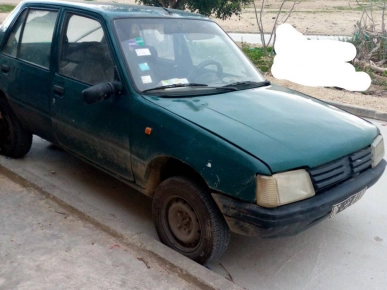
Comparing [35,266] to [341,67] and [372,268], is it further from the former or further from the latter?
[341,67]

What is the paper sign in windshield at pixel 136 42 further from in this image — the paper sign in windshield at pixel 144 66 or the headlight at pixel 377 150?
the headlight at pixel 377 150

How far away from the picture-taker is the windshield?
156 inches

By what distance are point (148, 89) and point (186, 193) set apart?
931 millimetres

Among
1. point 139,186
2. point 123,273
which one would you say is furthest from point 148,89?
point 123,273

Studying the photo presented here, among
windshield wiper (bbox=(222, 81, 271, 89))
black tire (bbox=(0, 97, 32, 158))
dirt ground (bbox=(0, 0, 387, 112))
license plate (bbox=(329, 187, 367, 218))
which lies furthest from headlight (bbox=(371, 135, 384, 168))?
dirt ground (bbox=(0, 0, 387, 112))

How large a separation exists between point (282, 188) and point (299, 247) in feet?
3.70

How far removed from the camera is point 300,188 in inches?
124

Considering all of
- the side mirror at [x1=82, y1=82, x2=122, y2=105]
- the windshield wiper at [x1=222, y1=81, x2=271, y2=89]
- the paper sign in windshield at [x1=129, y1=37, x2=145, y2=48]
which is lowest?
the windshield wiper at [x1=222, y1=81, x2=271, y2=89]

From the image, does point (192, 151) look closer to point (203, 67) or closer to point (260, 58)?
point (203, 67)

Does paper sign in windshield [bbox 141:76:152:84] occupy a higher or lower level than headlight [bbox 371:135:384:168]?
higher

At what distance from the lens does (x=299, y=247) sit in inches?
157

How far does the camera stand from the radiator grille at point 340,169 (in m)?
3.25

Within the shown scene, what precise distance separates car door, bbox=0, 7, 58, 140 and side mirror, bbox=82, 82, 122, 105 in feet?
3.26

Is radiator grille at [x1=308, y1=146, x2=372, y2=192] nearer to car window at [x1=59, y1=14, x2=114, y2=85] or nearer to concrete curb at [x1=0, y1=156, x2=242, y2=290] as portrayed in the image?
concrete curb at [x1=0, y1=156, x2=242, y2=290]
